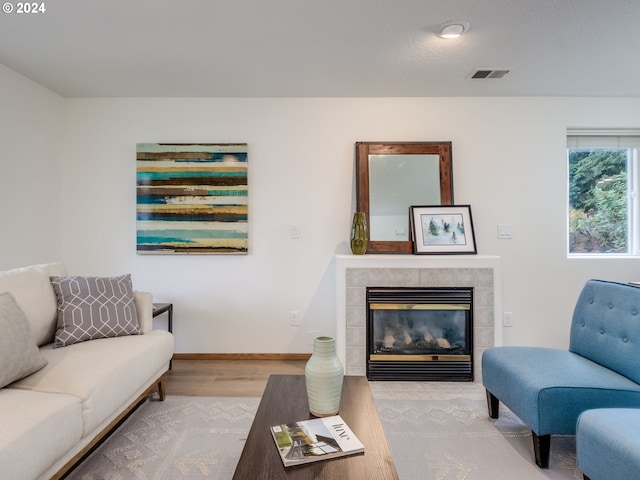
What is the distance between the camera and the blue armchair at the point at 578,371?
63.3 inches

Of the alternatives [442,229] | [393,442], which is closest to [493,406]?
[393,442]

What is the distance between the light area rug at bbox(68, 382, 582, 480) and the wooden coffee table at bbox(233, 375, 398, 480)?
0.43 meters

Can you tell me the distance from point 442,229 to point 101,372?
2.60m

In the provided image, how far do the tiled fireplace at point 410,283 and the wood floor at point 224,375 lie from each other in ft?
1.74

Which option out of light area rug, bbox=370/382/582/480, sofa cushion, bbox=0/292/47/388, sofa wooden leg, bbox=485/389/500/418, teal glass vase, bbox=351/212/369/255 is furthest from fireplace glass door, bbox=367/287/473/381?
sofa cushion, bbox=0/292/47/388

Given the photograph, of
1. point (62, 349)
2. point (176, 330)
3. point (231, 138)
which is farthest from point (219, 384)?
point (231, 138)

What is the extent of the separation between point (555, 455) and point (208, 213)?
2.89 metres

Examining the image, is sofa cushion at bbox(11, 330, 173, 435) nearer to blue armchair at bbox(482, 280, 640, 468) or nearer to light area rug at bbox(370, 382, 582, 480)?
light area rug at bbox(370, 382, 582, 480)

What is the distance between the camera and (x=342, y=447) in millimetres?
1182

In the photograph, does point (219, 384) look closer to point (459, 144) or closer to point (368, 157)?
point (368, 157)

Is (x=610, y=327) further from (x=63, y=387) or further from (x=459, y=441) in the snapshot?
(x=63, y=387)

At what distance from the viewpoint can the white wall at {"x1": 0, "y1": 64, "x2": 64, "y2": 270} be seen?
2623 millimetres

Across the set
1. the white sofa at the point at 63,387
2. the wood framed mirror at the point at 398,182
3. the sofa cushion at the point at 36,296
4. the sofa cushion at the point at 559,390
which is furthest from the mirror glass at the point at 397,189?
the sofa cushion at the point at 36,296

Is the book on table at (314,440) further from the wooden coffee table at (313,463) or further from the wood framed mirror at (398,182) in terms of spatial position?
the wood framed mirror at (398,182)
